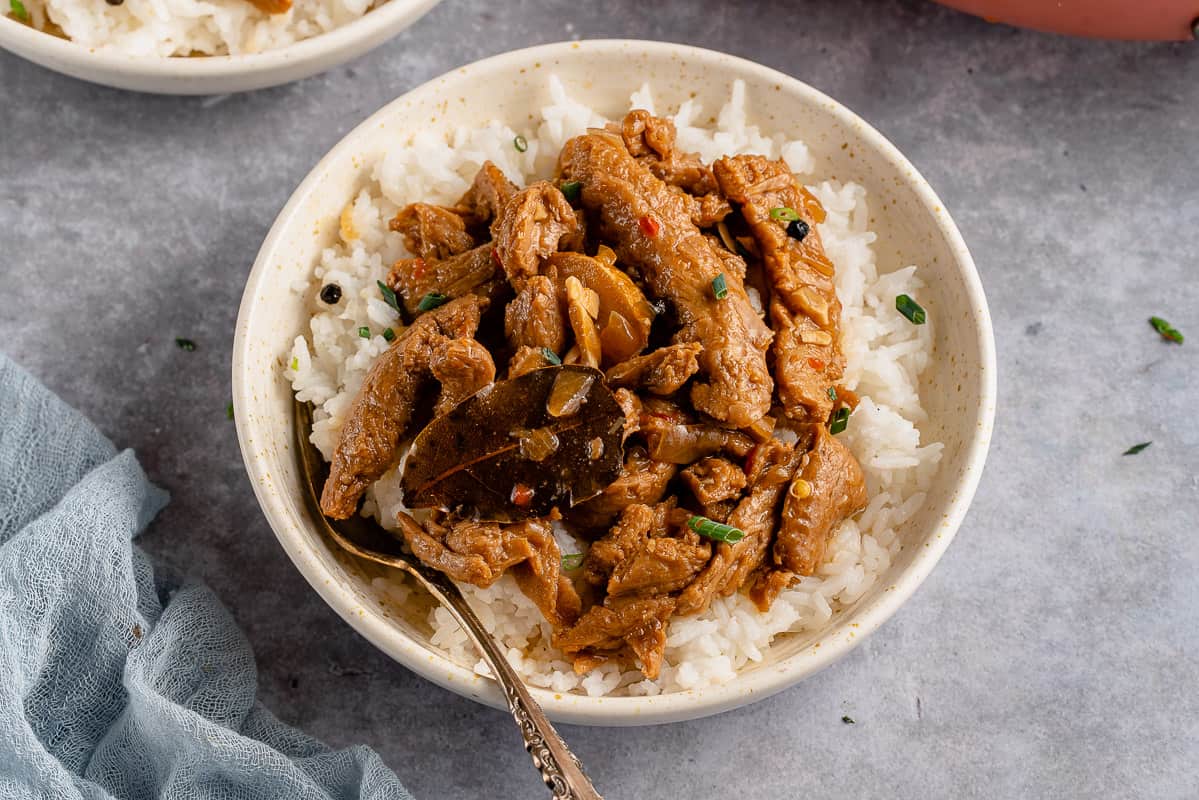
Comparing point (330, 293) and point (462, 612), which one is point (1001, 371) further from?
point (330, 293)

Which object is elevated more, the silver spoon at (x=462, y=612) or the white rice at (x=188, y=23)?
the white rice at (x=188, y=23)

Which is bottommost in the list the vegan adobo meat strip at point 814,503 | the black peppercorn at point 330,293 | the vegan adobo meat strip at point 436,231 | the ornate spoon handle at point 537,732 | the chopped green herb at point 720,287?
the ornate spoon handle at point 537,732

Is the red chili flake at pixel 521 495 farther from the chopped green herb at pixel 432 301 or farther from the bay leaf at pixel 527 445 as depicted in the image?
the chopped green herb at pixel 432 301

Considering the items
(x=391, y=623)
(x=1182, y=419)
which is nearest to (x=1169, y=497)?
(x=1182, y=419)

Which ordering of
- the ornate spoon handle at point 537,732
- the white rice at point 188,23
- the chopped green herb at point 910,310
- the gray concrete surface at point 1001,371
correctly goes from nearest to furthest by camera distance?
the ornate spoon handle at point 537,732 < the chopped green herb at point 910,310 < the gray concrete surface at point 1001,371 < the white rice at point 188,23

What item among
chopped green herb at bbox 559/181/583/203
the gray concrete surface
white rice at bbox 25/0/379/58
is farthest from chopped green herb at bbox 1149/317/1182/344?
white rice at bbox 25/0/379/58

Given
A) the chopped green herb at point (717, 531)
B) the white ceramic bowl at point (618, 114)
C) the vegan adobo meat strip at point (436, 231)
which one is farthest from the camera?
the vegan adobo meat strip at point (436, 231)

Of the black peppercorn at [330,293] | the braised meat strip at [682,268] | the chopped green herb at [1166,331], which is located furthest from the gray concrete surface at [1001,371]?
the braised meat strip at [682,268]
